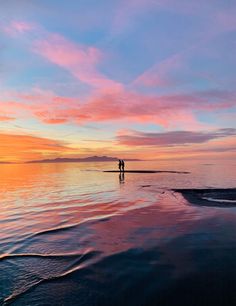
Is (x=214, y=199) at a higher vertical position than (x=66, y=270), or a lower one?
higher

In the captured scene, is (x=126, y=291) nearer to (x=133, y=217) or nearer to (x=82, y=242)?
(x=82, y=242)

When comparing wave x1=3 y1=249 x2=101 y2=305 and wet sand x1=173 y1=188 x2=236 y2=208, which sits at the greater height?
wet sand x1=173 y1=188 x2=236 y2=208

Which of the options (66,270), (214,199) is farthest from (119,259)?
(214,199)

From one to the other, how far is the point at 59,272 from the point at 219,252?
5.56 meters

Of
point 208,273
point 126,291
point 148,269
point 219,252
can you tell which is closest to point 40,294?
point 126,291

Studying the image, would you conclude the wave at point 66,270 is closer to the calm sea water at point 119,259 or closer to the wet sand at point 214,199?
the calm sea water at point 119,259

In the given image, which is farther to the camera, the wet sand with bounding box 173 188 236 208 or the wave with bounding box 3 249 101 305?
the wet sand with bounding box 173 188 236 208

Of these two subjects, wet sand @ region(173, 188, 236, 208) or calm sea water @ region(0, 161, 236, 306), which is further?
wet sand @ region(173, 188, 236, 208)

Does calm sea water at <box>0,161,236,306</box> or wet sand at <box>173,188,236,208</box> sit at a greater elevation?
wet sand at <box>173,188,236,208</box>

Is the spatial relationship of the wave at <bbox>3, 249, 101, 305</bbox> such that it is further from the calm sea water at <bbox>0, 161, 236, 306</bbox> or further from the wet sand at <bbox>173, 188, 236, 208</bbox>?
the wet sand at <bbox>173, 188, 236, 208</bbox>

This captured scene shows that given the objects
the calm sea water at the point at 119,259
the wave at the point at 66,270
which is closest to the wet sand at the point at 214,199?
the calm sea water at the point at 119,259

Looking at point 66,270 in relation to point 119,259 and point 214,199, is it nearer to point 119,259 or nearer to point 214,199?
point 119,259

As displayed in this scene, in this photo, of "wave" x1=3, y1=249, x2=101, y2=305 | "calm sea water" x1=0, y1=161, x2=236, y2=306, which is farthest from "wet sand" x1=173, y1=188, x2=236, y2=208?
"wave" x1=3, y1=249, x2=101, y2=305

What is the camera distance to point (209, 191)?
2819 cm
